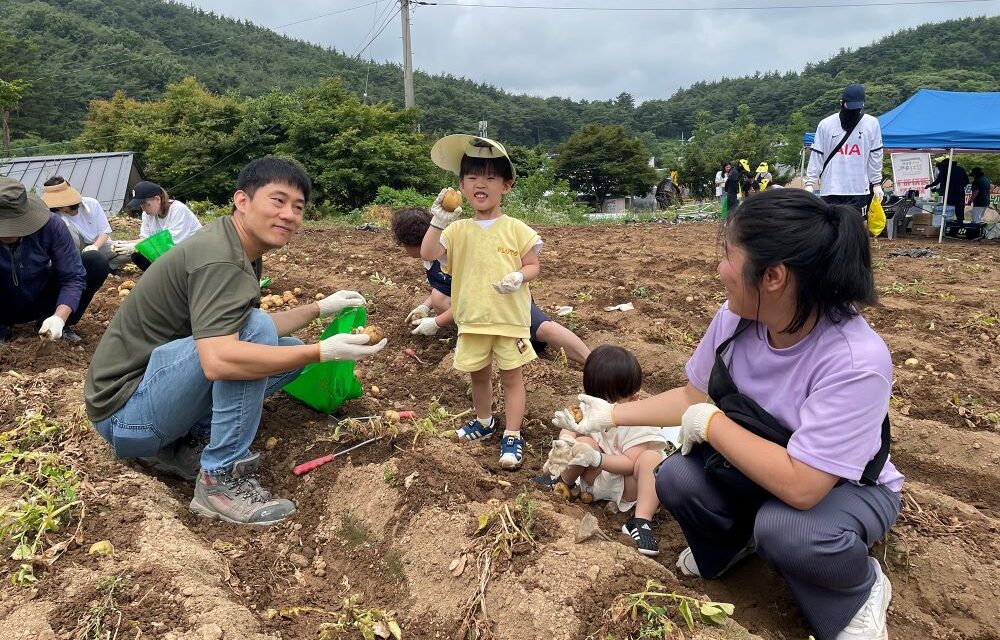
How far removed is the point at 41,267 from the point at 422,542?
11.3 ft

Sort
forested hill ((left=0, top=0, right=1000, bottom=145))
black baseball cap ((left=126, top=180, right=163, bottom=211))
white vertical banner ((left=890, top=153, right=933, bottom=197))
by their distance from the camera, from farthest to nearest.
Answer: forested hill ((left=0, top=0, right=1000, bottom=145))
white vertical banner ((left=890, top=153, right=933, bottom=197))
black baseball cap ((left=126, top=180, right=163, bottom=211))

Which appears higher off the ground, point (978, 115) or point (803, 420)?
point (978, 115)

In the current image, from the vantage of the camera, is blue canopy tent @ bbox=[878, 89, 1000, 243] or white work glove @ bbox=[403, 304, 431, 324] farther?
blue canopy tent @ bbox=[878, 89, 1000, 243]

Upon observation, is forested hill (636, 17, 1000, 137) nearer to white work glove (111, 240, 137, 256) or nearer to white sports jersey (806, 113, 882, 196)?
white sports jersey (806, 113, 882, 196)

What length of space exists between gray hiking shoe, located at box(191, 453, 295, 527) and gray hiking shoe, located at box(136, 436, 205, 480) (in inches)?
10.5

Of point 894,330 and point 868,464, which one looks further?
point 894,330

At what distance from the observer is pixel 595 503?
2.60m

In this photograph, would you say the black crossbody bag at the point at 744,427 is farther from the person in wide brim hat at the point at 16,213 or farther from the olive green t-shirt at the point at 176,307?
the person in wide brim hat at the point at 16,213

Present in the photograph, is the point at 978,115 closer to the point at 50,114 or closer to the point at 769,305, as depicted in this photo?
the point at 769,305

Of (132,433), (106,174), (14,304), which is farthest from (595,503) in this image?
(106,174)

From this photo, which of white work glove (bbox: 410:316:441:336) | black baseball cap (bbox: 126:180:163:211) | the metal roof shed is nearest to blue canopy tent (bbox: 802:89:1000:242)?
white work glove (bbox: 410:316:441:336)

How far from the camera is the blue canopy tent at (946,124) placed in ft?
31.7

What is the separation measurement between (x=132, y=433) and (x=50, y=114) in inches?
1966

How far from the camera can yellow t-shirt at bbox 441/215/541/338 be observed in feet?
9.52
